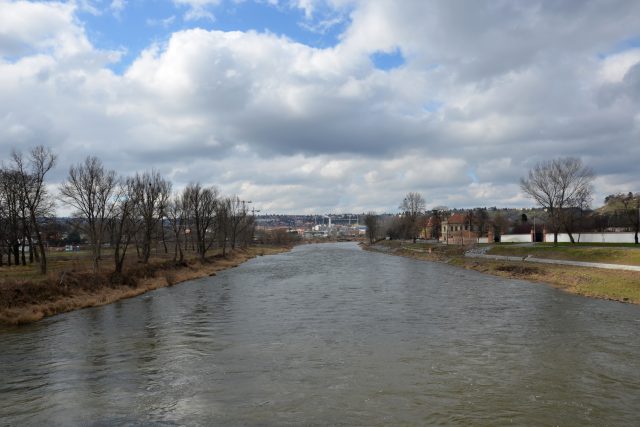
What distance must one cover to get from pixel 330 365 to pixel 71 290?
24.3 m

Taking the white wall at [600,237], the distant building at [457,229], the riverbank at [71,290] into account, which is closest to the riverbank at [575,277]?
the white wall at [600,237]

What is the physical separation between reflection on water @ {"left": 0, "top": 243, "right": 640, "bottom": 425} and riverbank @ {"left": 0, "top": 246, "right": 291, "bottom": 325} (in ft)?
4.97

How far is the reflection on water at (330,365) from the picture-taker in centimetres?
1216

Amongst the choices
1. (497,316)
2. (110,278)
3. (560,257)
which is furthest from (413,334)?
(560,257)

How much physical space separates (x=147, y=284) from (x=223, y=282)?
7.56 m

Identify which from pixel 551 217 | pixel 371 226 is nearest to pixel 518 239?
pixel 551 217

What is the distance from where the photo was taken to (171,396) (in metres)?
13.5

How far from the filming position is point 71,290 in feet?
109

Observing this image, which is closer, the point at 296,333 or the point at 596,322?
the point at 296,333

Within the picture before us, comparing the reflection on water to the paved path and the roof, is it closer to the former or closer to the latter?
the paved path

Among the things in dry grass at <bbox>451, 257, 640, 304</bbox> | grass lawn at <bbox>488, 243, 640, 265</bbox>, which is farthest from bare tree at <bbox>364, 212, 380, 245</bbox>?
dry grass at <bbox>451, 257, 640, 304</bbox>

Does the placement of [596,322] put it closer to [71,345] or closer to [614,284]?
[614,284]

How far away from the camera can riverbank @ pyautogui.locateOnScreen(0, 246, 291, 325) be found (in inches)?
1053

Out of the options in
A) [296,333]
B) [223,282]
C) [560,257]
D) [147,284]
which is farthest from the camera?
[560,257]
